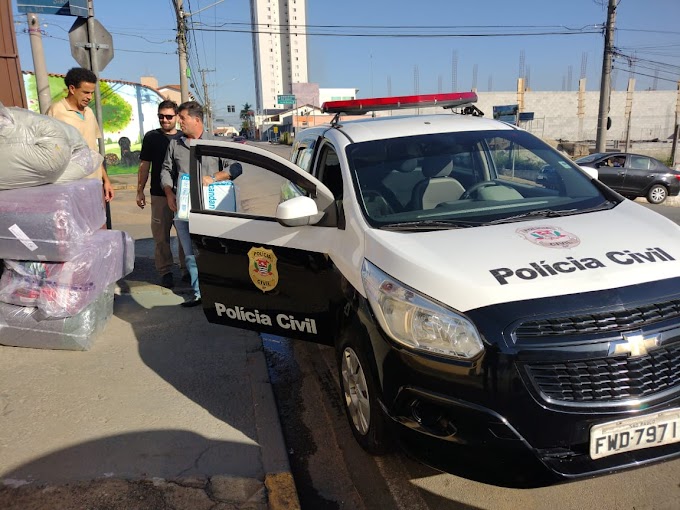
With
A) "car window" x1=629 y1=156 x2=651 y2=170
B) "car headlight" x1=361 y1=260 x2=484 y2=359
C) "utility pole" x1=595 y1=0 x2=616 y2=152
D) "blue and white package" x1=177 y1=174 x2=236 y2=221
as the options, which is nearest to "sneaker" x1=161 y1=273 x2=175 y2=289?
"blue and white package" x1=177 y1=174 x2=236 y2=221

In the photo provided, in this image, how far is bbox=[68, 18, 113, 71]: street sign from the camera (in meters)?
5.73

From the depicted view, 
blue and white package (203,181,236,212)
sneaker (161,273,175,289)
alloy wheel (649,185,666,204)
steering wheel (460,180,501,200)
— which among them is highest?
steering wheel (460,180,501,200)

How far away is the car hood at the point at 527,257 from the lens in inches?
84.4

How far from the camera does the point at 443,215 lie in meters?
2.94

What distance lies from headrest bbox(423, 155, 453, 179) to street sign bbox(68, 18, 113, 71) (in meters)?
4.29

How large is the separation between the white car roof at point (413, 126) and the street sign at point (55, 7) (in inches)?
140

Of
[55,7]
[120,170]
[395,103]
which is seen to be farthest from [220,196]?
[120,170]

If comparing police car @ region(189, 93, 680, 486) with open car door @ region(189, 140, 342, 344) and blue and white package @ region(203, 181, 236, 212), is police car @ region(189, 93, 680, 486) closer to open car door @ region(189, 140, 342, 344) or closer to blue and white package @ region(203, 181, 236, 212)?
open car door @ region(189, 140, 342, 344)

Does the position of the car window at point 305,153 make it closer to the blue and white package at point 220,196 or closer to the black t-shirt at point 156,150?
the blue and white package at point 220,196

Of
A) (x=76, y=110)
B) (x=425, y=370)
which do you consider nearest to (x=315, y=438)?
(x=425, y=370)

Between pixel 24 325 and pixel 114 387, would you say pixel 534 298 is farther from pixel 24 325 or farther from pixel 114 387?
pixel 24 325

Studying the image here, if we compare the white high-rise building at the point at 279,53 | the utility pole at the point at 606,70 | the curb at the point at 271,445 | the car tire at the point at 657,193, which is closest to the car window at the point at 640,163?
the car tire at the point at 657,193

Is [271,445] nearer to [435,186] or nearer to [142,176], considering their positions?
[435,186]

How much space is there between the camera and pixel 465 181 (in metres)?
3.38
